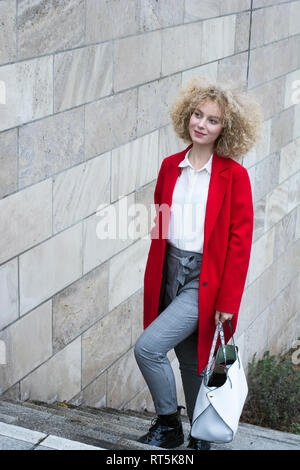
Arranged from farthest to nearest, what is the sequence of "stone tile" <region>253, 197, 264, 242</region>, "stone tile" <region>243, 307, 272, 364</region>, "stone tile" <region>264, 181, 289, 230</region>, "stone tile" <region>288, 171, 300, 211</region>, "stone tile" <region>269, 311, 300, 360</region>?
1. "stone tile" <region>269, 311, 300, 360</region>
2. "stone tile" <region>288, 171, 300, 211</region>
3. "stone tile" <region>243, 307, 272, 364</region>
4. "stone tile" <region>264, 181, 289, 230</region>
5. "stone tile" <region>253, 197, 264, 242</region>

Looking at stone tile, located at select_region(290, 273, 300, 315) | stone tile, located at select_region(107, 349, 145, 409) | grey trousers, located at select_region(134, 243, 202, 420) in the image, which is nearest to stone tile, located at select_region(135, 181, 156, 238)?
stone tile, located at select_region(107, 349, 145, 409)

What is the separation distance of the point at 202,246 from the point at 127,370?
229 centimetres

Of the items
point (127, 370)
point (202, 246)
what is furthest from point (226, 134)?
point (127, 370)

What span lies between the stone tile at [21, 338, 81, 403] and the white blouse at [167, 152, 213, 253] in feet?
4.57

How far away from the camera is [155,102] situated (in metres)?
5.80

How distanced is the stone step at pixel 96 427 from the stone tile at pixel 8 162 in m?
1.14

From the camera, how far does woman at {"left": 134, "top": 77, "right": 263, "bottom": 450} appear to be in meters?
3.93

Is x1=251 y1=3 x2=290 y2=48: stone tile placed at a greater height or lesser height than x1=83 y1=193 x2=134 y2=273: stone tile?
greater

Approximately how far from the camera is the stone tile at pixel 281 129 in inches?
322

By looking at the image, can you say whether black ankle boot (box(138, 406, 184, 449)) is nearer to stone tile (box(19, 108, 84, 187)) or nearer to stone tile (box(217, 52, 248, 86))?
stone tile (box(19, 108, 84, 187))

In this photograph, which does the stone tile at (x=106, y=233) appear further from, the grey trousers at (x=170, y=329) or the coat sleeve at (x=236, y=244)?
the coat sleeve at (x=236, y=244)

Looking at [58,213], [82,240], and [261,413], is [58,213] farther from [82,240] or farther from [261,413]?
[261,413]

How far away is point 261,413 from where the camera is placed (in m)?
7.71
